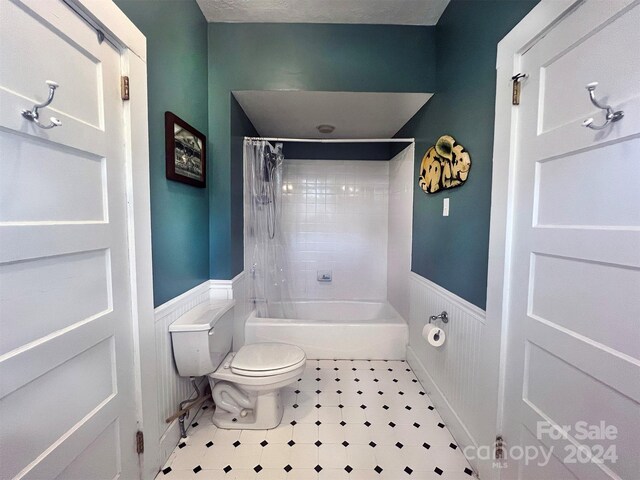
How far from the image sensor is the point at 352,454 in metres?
1.40

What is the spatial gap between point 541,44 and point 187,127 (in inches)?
66.3

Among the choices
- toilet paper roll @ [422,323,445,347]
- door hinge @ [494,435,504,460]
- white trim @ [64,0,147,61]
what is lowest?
door hinge @ [494,435,504,460]

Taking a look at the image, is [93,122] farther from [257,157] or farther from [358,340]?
[358,340]

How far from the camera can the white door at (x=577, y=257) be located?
697 millimetres

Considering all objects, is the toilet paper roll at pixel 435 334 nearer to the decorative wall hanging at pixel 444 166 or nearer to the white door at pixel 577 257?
the white door at pixel 577 257

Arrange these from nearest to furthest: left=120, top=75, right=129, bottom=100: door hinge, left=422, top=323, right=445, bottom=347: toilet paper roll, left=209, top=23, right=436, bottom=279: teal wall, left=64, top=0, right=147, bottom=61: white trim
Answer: left=64, top=0, right=147, bottom=61: white trim → left=120, top=75, right=129, bottom=100: door hinge → left=422, top=323, right=445, bottom=347: toilet paper roll → left=209, top=23, right=436, bottom=279: teal wall

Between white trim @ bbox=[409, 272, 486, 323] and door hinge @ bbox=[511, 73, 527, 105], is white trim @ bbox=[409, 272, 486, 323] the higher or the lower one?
the lower one

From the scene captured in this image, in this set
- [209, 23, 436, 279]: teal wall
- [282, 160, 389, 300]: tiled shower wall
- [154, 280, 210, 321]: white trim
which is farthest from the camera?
[282, 160, 389, 300]: tiled shower wall

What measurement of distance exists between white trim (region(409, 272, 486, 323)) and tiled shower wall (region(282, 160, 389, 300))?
45.4 inches

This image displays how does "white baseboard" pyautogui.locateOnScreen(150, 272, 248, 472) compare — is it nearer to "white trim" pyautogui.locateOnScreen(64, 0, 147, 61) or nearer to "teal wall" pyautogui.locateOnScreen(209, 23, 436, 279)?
"teal wall" pyautogui.locateOnScreen(209, 23, 436, 279)

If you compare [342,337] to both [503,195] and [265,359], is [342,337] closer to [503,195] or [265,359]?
[265,359]

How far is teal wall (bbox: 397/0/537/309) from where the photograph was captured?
49.1 inches

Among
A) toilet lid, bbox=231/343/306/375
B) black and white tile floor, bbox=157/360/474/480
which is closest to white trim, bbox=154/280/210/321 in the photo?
toilet lid, bbox=231/343/306/375

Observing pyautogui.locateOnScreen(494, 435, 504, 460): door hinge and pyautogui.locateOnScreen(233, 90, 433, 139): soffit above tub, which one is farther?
pyautogui.locateOnScreen(233, 90, 433, 139): soffit above tub
